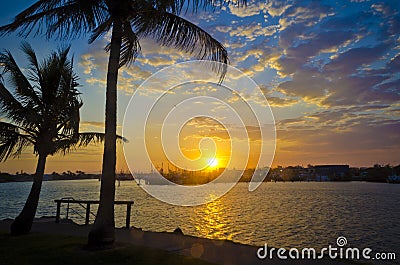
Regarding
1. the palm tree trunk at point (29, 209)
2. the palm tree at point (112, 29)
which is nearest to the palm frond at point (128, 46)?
the palm tree at point (112, 29)

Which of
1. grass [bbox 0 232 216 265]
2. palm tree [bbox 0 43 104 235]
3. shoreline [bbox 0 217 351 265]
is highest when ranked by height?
palm tree [bbox 0 43 104 235]

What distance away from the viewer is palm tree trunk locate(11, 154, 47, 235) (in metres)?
11.8

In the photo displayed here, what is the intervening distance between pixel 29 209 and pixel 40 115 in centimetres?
368

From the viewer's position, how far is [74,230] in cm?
1319

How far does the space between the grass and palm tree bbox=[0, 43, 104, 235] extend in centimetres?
289

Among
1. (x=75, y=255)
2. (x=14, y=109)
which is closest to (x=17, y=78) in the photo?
(x=14, y=109)

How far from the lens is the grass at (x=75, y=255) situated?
301 inches

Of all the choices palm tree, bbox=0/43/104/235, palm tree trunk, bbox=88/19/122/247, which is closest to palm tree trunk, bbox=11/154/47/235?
palm tree, bbox=0/43/104/235

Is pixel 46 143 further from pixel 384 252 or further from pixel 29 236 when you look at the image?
pixel 384 252

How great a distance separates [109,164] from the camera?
30.4ft

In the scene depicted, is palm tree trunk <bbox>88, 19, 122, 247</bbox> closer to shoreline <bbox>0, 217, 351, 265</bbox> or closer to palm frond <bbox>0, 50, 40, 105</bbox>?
shoreline <bbox>0, 217, 351, 265</bbox>

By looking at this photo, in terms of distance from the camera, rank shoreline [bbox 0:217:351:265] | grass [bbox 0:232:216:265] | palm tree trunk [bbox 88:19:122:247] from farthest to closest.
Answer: palm tree trunk [bbox 88:19:122:247]
shoreline [bbox 0:217:351:265]
grass [bbox 0:232:216:265]

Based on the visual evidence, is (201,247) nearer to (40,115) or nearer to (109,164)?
(109,164)

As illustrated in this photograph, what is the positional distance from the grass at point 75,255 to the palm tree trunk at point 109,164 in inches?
18.4
